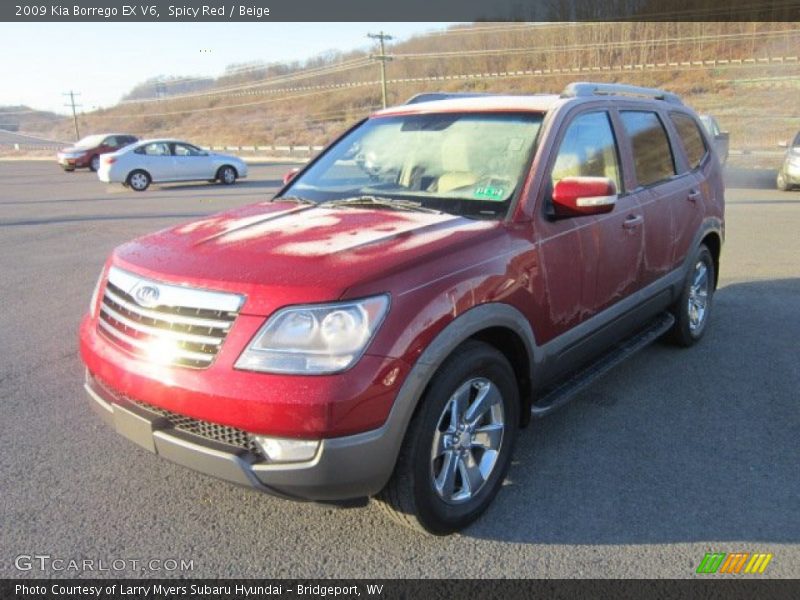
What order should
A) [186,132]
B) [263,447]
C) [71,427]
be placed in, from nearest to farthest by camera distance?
[263,447] < [71,427] < [186,132]

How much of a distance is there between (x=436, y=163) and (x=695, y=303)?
282 centimetres

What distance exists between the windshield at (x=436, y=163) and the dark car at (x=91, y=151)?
26283 mm

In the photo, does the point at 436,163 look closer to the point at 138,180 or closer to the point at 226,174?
the point at 138,180

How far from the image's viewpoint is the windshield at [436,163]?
11.3 feet

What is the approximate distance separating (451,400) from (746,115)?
46.8m

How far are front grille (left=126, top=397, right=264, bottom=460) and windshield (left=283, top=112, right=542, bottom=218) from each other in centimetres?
155

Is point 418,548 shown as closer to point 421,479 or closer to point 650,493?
point 421,479

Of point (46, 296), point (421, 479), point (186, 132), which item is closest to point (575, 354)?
point (421, 479)

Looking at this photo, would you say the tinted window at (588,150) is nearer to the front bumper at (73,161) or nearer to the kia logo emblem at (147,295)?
the kia logo emblem at (147,295)

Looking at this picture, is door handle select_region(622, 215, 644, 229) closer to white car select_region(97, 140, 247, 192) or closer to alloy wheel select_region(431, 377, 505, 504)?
alloy wheel select_region(431, 377, 505, 504)

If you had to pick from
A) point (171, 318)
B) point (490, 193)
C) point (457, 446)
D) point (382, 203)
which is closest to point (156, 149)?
point (382, 203)

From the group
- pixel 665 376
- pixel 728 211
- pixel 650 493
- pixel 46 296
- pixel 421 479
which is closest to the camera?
pixel 421 479

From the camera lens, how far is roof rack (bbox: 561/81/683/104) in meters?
4.00

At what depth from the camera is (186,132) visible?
97.9 metres
